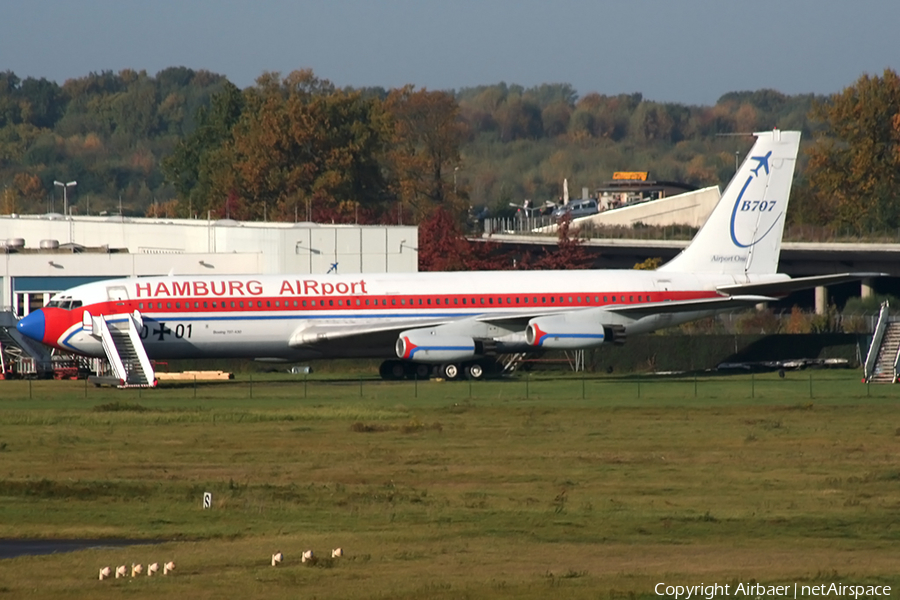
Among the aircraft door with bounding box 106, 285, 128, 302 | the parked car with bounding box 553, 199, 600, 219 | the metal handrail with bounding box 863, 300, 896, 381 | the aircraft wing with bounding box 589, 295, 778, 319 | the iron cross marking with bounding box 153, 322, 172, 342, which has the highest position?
the parked car with bounding box 553, 199, 600, 219

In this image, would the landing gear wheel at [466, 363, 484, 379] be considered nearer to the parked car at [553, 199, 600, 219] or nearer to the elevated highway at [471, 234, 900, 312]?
the elevated highway at [471, 234, 900, 312]

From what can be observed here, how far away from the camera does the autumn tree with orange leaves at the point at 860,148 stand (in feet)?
381

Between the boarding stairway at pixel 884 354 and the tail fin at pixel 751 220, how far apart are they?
5.64 meters

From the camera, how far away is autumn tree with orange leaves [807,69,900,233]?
381 feet

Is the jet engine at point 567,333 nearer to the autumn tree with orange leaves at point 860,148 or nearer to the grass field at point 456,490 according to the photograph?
the grass field at point 456,490

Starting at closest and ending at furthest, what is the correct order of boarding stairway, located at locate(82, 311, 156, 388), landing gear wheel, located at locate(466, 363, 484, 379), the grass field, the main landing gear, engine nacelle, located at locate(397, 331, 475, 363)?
1. the grass field
2. boarding stairway, located at locate(82, 311, 156, 388)
3. engine nacelle, located at locate(397, 331, 475, 363)
4. the main landing gear
5. landing gear wheel, located at locate(466, 363, 484, 379)

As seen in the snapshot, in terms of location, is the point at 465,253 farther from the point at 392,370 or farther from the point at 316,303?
the point at 316,303

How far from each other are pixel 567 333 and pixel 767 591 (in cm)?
3493

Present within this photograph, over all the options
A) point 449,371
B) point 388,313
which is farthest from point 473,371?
point 388,313

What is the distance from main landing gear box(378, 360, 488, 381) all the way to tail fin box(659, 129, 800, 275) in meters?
9.03

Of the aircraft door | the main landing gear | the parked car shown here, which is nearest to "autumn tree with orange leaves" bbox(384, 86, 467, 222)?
the parked car

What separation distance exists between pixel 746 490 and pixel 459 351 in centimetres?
2565

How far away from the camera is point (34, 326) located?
2053 inches

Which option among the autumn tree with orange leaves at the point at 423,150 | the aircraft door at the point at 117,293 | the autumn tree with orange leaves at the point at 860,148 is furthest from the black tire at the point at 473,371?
the autumn tree with orange leaves at the point at 423,150
